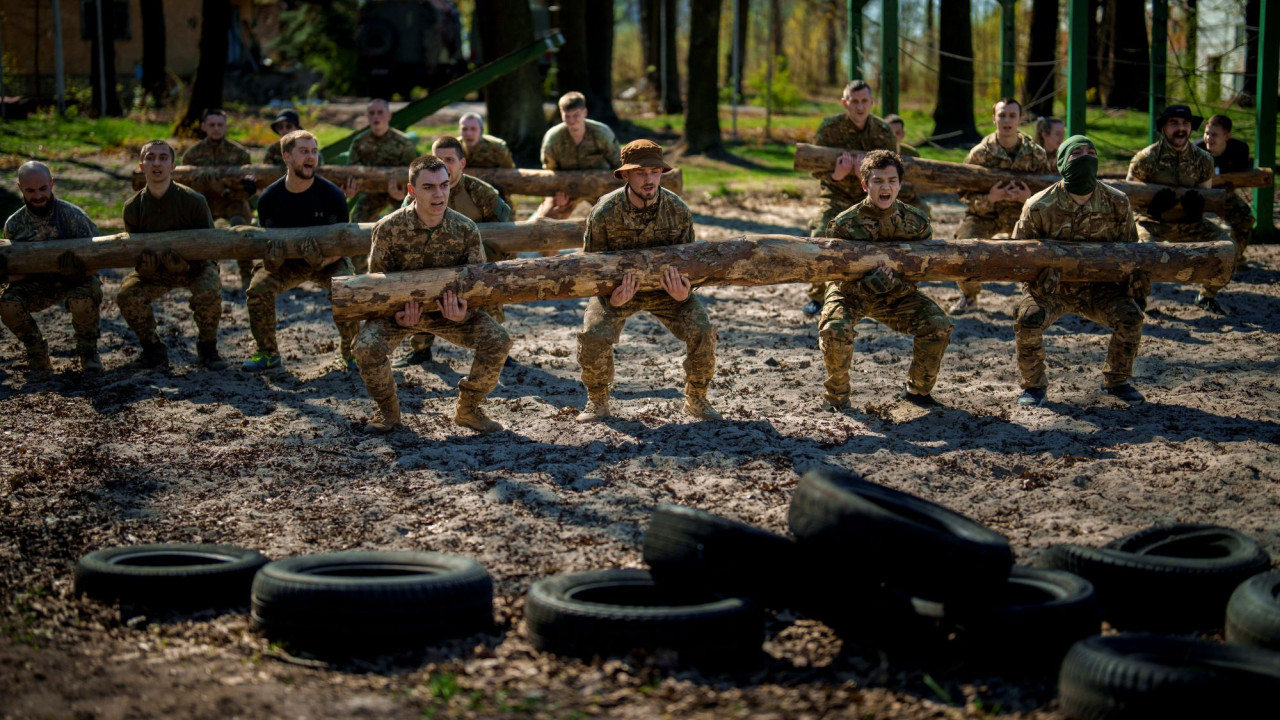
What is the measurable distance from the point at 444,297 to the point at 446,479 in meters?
1.36

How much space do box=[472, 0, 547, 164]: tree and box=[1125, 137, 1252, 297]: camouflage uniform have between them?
10.0 m

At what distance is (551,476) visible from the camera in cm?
730

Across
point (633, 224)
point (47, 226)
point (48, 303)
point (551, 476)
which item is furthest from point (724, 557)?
point (47, 226)

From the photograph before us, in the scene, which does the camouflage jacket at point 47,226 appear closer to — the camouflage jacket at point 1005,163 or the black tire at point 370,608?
the black tire at point 370,608

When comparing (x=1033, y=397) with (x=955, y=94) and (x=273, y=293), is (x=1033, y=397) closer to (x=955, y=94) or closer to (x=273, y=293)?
(x=273, y=293)

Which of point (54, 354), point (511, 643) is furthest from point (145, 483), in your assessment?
point (54, 354)

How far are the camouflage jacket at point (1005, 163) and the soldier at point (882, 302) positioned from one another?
3.54m

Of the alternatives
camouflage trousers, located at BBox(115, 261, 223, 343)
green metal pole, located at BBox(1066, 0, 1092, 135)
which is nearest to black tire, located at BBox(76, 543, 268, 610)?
camouflage trousers, located at BBox(115, 261, 223, 343)

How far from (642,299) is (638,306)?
73 millimetres

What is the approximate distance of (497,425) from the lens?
8383 millimetres

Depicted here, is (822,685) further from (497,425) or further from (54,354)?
(54,354)

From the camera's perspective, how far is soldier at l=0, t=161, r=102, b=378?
9.77 metres

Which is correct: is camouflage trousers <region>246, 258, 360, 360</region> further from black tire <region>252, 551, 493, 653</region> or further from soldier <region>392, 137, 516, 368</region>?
black tire <region>252, 551, 493, 653</region>

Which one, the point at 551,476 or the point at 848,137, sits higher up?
the point at 848,137
